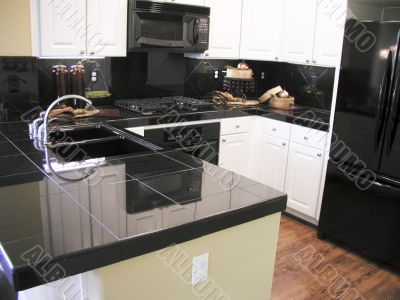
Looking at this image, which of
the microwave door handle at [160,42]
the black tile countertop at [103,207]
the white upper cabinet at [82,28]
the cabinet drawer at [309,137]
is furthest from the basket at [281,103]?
the black tile countertop at [103,207]

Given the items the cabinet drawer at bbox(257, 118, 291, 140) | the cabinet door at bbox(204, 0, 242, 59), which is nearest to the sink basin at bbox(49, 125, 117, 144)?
the cabinet door at bbox(204, 0, 242, 59)

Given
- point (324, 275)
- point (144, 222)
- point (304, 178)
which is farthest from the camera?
point (304, 178)

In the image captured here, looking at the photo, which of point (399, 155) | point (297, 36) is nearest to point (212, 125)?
point (297, 36)

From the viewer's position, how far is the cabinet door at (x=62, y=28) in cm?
296

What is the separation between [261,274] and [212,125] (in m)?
2.18

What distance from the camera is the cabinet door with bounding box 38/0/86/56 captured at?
2.96 metres

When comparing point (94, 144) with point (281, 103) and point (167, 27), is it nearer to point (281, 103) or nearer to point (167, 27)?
point (167, 27)

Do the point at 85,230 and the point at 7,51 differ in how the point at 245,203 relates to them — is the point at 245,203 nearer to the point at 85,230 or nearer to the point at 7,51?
the point at 85,230

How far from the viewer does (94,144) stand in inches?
99.9

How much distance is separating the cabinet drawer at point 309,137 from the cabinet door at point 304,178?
5 cm

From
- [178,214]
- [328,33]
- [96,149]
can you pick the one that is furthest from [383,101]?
[178,214]

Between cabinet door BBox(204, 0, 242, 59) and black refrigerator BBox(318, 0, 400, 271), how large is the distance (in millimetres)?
1278

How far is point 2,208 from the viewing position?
4.59 ft

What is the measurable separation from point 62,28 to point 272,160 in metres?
2.27
